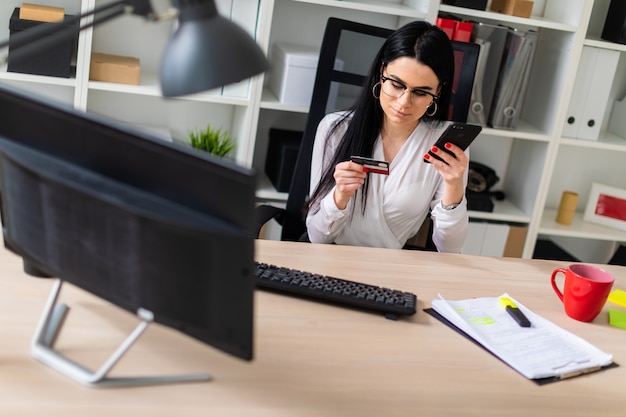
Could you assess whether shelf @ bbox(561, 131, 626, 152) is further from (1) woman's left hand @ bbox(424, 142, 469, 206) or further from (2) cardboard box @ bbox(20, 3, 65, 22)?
(2) cardboard box @ bbox(20, 3, 65, 22)

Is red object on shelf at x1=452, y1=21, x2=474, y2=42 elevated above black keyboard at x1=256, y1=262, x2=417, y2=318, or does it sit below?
above

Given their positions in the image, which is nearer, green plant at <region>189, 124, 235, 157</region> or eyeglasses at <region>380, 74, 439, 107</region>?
eyeglasses at <region>380, 74, 439, 107</region>

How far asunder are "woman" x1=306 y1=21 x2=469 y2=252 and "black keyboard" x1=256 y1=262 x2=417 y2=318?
414mm

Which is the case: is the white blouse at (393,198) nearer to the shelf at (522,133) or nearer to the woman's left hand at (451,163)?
the woman's left hand at (451,163)

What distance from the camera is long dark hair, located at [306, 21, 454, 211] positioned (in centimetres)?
209

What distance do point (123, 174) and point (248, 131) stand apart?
1732 mm

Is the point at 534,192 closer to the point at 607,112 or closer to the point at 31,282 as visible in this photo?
the point at 607,112

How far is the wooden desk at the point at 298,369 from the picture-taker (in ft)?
3.92

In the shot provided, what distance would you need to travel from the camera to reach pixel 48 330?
1325 mm

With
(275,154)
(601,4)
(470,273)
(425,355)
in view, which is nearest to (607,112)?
(601,4)

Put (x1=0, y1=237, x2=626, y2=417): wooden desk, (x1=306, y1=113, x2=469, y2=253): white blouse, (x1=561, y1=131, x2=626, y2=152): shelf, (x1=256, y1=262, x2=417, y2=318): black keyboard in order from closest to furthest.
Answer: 1. (x1=0, y1=237, x2=626, y2=417): wooden desk
2. (x1=256, y1=262, x2=417, y2=318): black keyboard
3. (x1=306, y1=113, x2=469, y2=253): white blouse
4. (x1=561, y1=131, x2=626, y2=152): shelf

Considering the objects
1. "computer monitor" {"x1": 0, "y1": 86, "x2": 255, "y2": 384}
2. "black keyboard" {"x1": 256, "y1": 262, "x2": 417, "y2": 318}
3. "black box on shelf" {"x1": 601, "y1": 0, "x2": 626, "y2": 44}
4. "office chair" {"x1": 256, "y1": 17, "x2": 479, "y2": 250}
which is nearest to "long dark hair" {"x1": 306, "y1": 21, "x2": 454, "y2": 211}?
"office chair" {"x1": 256, "y1": 17, "x2": 479, "y2": 250}

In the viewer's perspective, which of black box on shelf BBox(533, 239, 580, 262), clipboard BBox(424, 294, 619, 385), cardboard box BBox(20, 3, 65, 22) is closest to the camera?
clipboard BBox(424, 294, 619, 385)

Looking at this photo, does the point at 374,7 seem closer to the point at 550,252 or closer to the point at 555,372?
the point at 550,252
